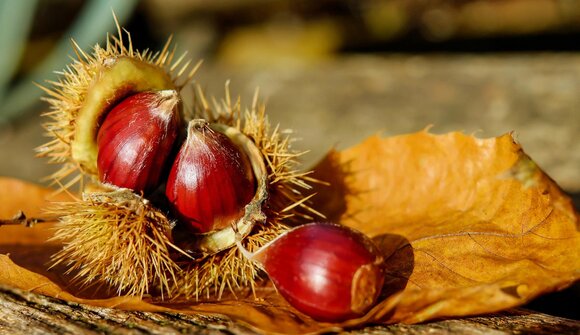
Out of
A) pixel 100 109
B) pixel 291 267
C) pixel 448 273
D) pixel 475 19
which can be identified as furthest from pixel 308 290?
pixel 475 19

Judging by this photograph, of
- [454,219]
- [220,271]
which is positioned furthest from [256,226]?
[454,219]

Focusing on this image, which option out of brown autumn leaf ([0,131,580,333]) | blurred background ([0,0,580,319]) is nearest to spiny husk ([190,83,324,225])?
brown autumn leaf ([0,131,580,333])

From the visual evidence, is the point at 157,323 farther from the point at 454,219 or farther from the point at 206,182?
the point at 454,219

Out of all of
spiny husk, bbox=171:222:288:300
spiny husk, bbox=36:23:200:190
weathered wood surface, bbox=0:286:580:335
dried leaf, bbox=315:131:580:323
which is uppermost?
spiny husk, bbox=36:23:200:190

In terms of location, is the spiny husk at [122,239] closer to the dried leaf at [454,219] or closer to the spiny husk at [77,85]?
the spiny husk at [77,85]

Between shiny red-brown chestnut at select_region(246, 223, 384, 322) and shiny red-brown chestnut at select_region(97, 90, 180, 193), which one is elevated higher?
shiny red-brown chestnut at select_region(97, 90, 180, 193)

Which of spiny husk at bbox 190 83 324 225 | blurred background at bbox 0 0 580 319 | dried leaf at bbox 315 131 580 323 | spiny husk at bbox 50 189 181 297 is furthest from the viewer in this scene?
blurred background at bbox 0 0 580 319

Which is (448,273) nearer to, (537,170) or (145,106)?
(537,170)

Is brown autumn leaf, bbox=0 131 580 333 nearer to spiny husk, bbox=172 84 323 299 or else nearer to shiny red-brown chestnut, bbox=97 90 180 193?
spiny husk, bbox=172 84 323 299
